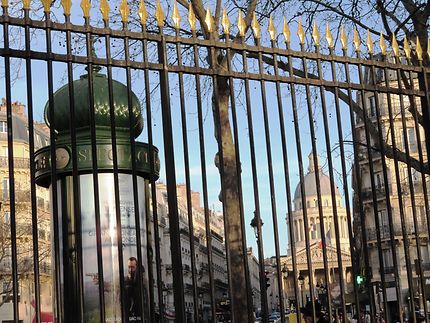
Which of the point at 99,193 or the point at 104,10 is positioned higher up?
the point at 104,10

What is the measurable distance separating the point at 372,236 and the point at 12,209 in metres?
52.9

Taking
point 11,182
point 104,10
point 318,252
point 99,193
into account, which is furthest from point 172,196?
point 318,252

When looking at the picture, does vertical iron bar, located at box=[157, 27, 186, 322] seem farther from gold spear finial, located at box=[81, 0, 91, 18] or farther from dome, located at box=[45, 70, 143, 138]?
dome, located at box=[45, 70, 143, 138]

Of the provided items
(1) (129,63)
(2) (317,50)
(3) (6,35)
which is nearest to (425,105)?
(2) (317,50)

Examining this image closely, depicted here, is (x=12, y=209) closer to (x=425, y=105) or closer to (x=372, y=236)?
(x=425, y=105)

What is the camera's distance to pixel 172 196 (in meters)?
5.23

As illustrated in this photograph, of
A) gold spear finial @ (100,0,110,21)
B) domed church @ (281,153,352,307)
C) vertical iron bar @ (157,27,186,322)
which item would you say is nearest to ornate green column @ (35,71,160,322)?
domed church @ (281,153,352,307)

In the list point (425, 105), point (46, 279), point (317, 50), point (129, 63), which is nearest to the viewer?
point (129, 63)

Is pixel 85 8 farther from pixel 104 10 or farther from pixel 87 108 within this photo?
pixel 87 108

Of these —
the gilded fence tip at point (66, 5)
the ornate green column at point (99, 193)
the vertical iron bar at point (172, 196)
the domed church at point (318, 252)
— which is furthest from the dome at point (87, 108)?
the gilded fence tip at point (66, 5)

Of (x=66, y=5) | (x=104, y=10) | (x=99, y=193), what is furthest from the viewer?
(x=99, y=193)

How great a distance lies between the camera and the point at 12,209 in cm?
466

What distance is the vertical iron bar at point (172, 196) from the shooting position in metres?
5.09

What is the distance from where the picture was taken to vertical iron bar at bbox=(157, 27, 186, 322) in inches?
200
